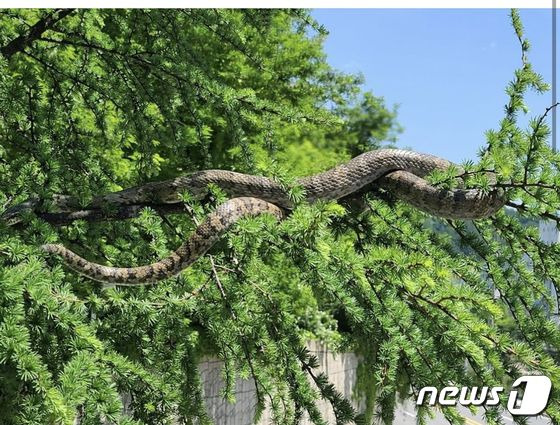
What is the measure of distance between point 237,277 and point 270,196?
409 millimetres

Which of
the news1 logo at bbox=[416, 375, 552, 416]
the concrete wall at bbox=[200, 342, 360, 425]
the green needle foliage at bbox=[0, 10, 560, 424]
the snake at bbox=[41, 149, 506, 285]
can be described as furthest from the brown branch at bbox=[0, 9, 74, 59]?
the concrete wall at bbox=[200, 342, 360, 425]

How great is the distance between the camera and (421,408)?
99.1 inches

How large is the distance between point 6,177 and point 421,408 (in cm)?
219

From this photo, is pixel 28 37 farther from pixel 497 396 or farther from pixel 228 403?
pixel 228 403

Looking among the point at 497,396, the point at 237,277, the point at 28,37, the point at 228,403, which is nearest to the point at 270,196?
the point at 237,277

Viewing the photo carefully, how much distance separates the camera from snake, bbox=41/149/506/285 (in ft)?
8.64

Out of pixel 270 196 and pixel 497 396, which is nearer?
pixel 497 396

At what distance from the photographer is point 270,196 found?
9.93 feet

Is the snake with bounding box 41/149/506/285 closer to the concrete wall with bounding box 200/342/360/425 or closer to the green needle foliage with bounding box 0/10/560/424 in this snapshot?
the green needle foliage with bounding box 0/10/560/424

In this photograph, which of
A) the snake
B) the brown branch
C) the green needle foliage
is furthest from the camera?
the brown branch

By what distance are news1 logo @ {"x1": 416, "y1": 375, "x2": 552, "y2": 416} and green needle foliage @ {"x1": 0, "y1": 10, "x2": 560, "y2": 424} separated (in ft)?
0.17

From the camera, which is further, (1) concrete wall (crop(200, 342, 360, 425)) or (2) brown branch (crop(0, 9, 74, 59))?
(1) concrete wall (crop(200, 342, 360, 425))

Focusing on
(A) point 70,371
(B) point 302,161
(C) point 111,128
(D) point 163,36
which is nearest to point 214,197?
(A) point 70,371

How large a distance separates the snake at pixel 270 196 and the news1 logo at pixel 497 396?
65cm
